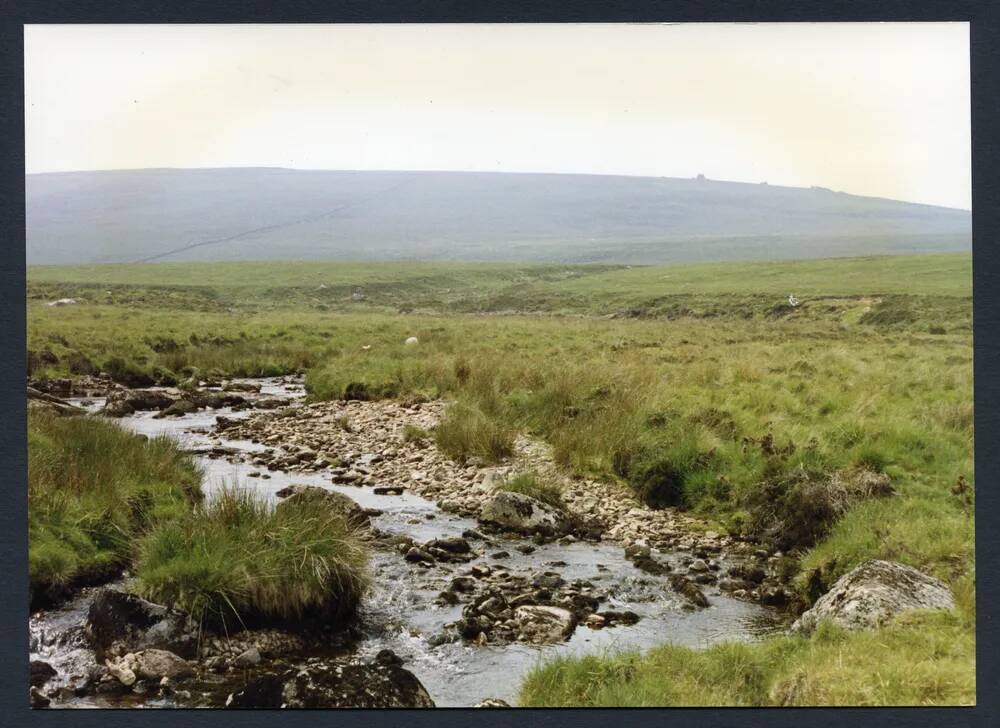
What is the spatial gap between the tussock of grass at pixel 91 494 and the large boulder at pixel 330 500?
1.99ft

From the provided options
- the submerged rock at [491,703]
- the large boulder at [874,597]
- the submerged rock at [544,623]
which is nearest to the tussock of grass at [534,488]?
the submerged rock at [544,623]

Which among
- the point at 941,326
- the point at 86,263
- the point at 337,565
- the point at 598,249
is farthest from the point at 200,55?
the point at 941,326

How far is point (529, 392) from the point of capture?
6.11m

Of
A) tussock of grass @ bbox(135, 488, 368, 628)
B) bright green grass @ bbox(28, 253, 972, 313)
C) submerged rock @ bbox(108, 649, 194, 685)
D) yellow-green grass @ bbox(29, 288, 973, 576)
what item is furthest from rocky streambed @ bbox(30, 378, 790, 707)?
bright green grass @ bbox(28, 253, 972, 313)

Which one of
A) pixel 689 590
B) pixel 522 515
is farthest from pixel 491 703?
pixel 689 590

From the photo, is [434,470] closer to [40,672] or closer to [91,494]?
[91,494]

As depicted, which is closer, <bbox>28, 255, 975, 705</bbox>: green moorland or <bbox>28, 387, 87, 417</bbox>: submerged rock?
<bbox>28, 255, 975, 705</bbox>: green moorland

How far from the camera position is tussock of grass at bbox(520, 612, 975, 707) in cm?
454

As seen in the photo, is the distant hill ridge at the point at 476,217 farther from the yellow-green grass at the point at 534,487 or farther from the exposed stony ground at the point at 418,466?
the yellow-green grass at the point at 534,487

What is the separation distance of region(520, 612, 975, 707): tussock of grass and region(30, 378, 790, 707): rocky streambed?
0.51 ft

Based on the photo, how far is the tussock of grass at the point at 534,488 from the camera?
229 inches

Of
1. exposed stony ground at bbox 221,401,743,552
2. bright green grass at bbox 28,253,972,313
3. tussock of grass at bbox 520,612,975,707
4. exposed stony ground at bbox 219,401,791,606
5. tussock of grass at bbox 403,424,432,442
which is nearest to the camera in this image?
tussock of grass at bbox 520,612,975,707

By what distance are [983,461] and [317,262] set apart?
185 inches

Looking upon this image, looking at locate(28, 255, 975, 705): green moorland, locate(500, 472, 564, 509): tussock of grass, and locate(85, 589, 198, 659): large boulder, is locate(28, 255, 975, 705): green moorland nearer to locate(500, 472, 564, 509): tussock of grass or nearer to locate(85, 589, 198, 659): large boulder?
locate(500, 472, 564, 509): tussock of grass
